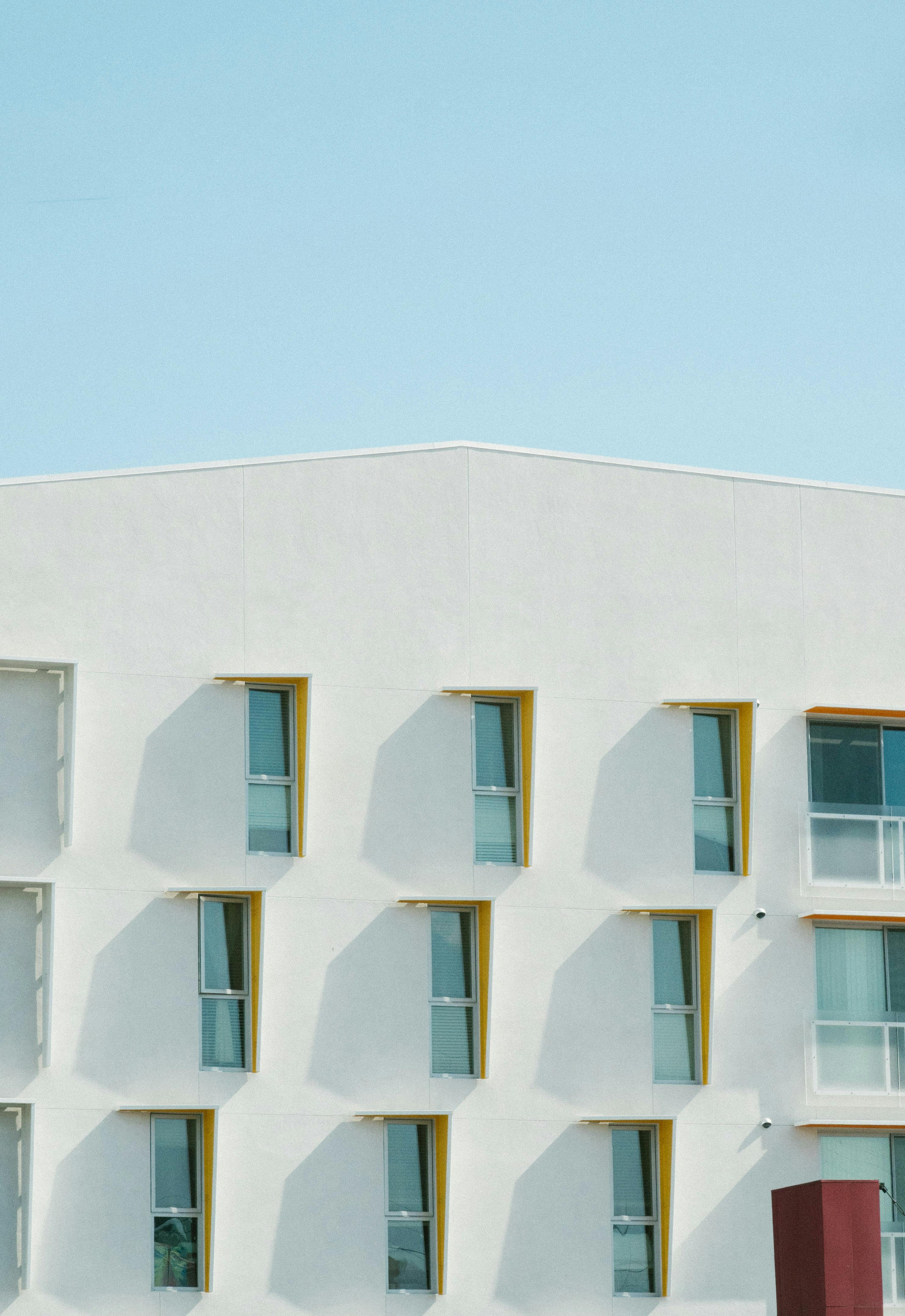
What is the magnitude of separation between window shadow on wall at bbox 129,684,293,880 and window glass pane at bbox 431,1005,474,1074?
2625 mm

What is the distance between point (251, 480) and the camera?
76.9 ft

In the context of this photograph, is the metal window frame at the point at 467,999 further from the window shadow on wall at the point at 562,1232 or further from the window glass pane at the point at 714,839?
the window glass pane at the point at 714,839

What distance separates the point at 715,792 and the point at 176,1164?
8224 mm

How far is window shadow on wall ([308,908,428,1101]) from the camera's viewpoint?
885 inches

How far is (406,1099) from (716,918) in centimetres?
467

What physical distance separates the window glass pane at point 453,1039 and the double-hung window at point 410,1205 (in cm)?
71

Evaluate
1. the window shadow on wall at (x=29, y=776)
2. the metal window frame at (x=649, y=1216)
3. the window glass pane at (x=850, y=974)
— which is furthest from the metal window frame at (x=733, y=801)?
the window shadow on wall at (x=29, y=776)

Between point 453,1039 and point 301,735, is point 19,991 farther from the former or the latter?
point 453,1039

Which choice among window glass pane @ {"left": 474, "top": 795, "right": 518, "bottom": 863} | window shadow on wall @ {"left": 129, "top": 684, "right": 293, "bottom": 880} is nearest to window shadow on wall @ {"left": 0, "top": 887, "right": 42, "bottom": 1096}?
window shadow on wall @ {"left": 129, "top": 684, "right": 293, "bottom": 880}

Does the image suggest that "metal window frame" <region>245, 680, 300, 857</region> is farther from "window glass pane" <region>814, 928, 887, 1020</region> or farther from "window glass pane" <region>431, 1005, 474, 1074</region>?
"window glass pane" <region>814, 928, 887, 1020</region>

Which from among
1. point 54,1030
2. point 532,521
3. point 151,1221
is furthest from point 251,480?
point 151,1221

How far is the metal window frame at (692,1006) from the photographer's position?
77.9 feet

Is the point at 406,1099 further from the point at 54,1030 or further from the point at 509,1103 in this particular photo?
the point at 54,1030

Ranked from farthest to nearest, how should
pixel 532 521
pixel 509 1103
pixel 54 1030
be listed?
pixel 532 521 → pixel 509 1103 → pixel 54 1030
